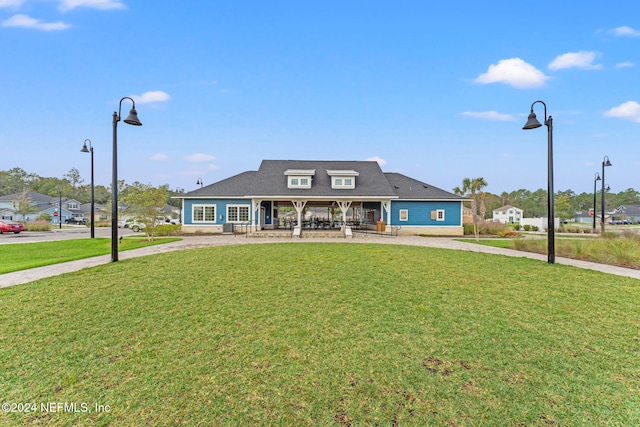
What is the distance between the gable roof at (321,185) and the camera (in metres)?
22.1

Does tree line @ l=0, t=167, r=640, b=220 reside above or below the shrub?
above

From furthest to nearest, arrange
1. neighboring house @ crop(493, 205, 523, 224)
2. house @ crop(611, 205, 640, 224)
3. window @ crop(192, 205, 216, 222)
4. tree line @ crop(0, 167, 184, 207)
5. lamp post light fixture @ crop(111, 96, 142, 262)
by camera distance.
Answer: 1. tree line @ crop(0, 167, 184, 207)
2. house @ crop(611, 205, 640, 224)
3. neighboring house @ crop(493, 205, 523, 224)
4. window @ crop(192, 205, 216, 222)
5. lamp post light fixture @ crop(111, 96, 142, 262)

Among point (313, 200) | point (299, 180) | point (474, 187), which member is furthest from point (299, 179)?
point (474, 187)

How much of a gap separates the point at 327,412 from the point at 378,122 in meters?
26.3

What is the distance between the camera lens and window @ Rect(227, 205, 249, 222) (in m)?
22.6

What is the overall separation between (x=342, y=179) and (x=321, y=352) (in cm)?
2044

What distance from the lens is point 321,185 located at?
23500mm

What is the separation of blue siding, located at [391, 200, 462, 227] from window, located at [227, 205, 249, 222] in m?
11.7

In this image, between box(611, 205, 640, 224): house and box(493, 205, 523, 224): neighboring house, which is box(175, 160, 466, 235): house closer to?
box(493, 205, 523, 224): neighboring house

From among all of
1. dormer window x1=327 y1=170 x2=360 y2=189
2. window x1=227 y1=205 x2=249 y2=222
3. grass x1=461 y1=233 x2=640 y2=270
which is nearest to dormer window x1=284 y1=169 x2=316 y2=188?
dormer window x1=327 y1=170 x2=360 y2=189

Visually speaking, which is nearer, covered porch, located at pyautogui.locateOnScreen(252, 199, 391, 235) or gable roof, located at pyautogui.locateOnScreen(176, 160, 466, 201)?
covered porch, located at pyautogui.locateOnScreen(252, 199, 391, 235)

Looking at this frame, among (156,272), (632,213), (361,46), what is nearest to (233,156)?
(361,46)

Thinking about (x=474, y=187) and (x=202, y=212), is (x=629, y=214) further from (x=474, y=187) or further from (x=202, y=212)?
(x=202, y=212)

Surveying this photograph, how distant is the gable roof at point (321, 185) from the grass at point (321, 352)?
15.6 meters
